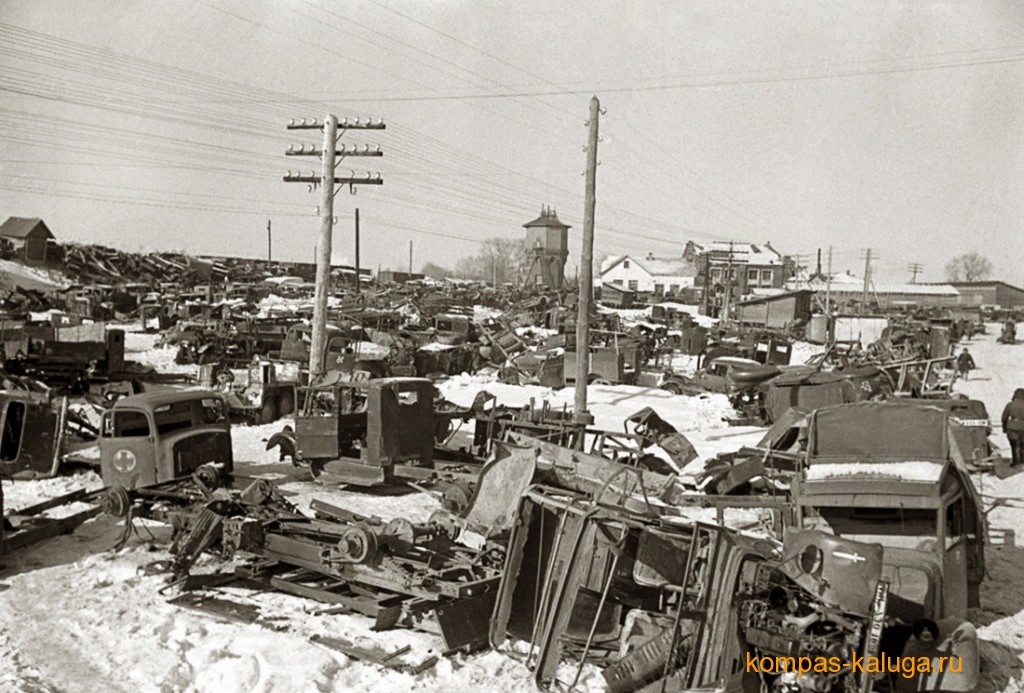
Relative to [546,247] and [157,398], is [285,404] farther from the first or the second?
[546,247]

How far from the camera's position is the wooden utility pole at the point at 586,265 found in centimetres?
1650

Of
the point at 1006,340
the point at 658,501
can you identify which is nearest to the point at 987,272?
the point at 1006,340

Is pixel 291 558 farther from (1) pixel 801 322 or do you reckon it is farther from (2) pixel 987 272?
(2) pixel 987 272

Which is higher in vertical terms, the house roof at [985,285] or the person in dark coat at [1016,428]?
the house roof at [985,285]

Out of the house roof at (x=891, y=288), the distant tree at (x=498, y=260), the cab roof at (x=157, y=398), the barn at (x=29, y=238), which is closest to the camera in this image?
the cab roof at (x=157, y=398)

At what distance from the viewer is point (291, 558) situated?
862cm

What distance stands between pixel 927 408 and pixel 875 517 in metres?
1.54

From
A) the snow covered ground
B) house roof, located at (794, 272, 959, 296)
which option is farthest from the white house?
the snow covered ground

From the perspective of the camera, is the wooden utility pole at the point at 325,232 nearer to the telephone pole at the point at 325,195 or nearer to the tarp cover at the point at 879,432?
the telephone pole at the point at 325,195

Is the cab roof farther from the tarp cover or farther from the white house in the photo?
the white house

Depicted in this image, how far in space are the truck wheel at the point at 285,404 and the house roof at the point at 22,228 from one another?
4161cm

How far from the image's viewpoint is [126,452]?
11766 millimetres

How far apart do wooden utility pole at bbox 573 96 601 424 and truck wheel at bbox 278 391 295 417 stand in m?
7.60

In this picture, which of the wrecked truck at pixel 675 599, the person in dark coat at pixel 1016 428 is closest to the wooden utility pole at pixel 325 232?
the wrecked truck at pixel 675 599
